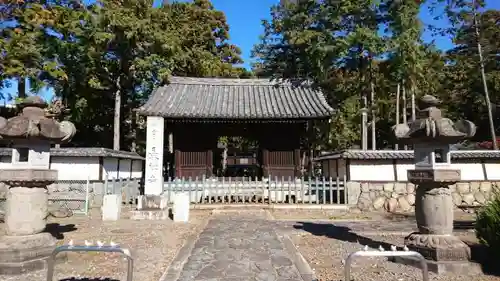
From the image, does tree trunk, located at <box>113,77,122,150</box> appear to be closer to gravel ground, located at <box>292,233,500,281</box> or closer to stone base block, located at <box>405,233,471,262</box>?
gravel ground, located at <box>292,233,500,281</box>

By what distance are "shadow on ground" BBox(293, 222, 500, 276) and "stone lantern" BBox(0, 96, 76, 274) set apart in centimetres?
640

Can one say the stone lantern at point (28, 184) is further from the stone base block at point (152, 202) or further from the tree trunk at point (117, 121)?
the tree trunk at point (117, 121)

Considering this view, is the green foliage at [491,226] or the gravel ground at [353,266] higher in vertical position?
the green foliage at [491,226]

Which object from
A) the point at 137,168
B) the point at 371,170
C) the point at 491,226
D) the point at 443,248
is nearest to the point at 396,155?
the point at 371,170

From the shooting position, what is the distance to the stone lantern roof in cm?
587

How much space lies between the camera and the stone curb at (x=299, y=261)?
5.06 meters

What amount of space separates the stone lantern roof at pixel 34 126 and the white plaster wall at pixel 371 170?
36.4 ft

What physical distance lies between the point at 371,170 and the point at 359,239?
21.6ft

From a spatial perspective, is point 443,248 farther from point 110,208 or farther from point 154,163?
point 154,163

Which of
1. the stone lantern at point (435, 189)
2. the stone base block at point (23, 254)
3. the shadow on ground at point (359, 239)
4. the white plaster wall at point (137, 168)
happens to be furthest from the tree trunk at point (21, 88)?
the stone lantern at point (435, 189)

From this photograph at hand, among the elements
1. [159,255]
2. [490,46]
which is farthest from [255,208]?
[490,46]

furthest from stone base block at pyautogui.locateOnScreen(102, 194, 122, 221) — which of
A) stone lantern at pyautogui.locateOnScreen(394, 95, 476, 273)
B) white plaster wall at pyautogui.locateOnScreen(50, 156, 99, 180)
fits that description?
stone lantern at pyautogui.locateOnScreen(394, 95, 476, 273)

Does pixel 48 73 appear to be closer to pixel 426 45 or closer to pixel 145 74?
pixel 145 74

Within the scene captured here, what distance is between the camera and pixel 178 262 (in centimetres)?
573
